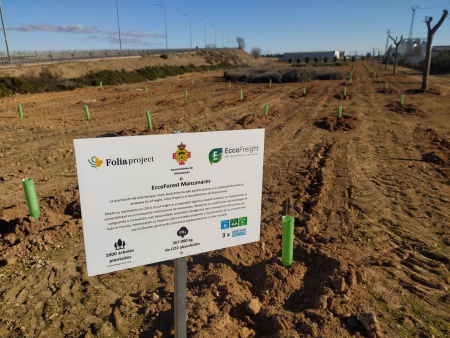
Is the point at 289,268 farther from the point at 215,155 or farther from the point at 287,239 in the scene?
the point at 215,155

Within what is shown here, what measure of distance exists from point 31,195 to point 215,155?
169 inches

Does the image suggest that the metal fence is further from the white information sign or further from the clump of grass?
the white information sign

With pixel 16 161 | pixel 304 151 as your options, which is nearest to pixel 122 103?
pixel 16 161

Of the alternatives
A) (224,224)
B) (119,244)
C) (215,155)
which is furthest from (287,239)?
(119,244)

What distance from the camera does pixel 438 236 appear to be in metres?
5.52

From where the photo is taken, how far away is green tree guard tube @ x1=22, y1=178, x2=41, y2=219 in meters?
5.43

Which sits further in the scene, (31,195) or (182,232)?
(31,195)

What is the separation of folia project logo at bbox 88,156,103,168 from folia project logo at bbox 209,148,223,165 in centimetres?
80

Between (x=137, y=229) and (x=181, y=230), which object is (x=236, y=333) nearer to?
(x=181, y=230)

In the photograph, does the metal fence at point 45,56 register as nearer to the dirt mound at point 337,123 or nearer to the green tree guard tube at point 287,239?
the dirt mound at point 337,123

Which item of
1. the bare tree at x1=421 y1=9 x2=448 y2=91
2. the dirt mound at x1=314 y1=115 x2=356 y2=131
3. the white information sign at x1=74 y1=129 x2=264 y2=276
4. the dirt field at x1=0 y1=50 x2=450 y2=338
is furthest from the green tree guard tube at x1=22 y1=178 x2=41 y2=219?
the bare tree at x1=421 y1=9 x2=448 y2=91

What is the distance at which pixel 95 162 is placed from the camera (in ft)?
7.20

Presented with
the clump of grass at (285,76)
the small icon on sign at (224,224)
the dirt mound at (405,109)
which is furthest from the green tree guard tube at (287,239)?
the clump of grass at (285,76)

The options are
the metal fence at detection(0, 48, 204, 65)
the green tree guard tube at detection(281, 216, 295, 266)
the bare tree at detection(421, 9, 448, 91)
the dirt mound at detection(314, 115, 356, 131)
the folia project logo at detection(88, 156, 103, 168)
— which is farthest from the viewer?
the metal fence at detection(0, 48, 204, 65)
